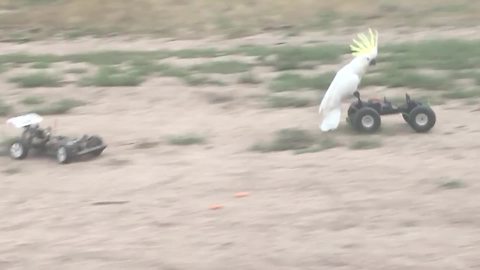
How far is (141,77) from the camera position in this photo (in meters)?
11.6

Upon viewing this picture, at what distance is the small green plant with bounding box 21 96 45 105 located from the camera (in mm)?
10508

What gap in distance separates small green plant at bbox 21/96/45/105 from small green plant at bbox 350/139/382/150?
3893 millimetres

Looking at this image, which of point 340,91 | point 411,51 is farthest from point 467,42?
point 340,91

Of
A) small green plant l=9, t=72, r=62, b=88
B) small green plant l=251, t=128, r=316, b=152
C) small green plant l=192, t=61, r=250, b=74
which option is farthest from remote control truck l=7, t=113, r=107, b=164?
small green plant l=192, t=61, r=250, b=74

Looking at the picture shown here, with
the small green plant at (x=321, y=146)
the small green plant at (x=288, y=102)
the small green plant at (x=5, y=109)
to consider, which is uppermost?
the small green plant at (x=5, y=109)

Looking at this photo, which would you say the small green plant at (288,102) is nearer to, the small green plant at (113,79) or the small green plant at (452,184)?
the small green plant at (113,79)

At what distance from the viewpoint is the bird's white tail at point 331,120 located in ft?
27.9

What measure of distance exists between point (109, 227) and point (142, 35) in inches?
424

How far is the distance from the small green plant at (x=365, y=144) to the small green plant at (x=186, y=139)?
1320mm

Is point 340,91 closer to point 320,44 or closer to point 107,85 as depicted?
point 107,85

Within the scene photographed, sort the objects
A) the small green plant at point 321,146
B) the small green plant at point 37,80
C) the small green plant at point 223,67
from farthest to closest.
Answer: the small green plant at point 223,67 < the small green plant at point 37,80 < the small green plant at point 321,146

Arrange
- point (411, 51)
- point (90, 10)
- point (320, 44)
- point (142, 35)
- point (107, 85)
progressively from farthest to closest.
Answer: point (90, 10), point (142, 35), point (320, 44), point (411, 51), point (107, 85)

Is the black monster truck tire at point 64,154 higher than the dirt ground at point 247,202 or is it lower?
higher

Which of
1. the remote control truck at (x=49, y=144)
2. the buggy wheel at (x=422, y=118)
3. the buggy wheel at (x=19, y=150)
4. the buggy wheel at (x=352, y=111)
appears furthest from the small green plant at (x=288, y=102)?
the buggy wheel at (x=19, y=150)
